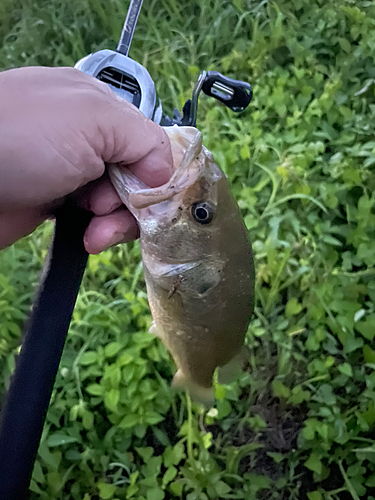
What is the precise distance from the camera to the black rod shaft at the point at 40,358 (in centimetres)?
107

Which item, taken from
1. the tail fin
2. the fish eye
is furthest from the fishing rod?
the tail fin

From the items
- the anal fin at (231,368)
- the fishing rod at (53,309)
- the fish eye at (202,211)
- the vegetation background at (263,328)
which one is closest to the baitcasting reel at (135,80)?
the fishing rod at (53,309)

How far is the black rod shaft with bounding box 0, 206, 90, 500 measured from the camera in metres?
1.07

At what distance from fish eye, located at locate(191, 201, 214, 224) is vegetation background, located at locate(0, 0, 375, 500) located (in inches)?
35.0

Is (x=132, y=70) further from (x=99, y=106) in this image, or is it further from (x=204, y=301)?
(x=204, y=301)

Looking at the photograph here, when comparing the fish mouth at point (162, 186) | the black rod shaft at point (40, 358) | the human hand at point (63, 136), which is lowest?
the black rod shaft at point (40, 358)

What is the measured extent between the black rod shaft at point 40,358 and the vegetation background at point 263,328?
59cm

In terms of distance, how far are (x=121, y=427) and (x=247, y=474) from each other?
20.8 inches

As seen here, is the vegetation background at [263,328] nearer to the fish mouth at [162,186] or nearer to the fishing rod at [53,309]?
the fishing rod at [53,309]

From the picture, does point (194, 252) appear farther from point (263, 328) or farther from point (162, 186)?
point (263, 328)

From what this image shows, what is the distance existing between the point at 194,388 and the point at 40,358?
52cm

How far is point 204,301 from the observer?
3.73 feet

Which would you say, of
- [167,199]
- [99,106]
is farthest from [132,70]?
[167,199]

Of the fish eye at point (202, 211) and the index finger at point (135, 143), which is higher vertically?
the index finger at point (135, 143)
